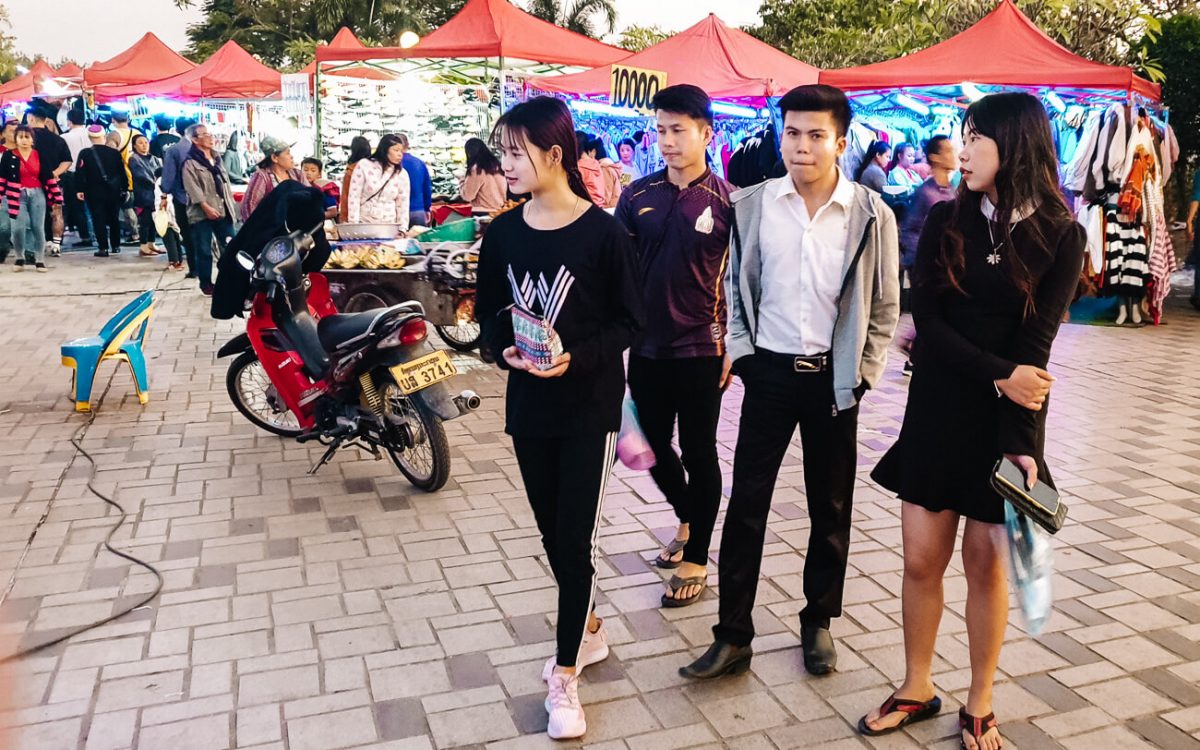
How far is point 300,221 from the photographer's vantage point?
5.59m

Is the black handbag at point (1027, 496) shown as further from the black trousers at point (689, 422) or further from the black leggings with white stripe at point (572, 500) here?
the black trousers at point (689, 422)

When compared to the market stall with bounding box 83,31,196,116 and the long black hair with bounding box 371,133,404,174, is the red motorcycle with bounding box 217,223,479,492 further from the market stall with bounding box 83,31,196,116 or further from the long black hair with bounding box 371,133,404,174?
the market stall with bounding box 83,31,196,116

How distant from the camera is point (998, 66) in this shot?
1018 centimetres

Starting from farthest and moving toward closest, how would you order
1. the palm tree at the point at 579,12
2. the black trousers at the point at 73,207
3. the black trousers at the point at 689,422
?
the palm tree at the point at 579,12, the black trousers at the point at 73,207, the black trousers at the point at 689,422

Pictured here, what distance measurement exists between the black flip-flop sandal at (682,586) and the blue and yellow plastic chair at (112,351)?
14.4 ft

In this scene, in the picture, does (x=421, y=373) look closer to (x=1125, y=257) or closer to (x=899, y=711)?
(x=899, y=711)

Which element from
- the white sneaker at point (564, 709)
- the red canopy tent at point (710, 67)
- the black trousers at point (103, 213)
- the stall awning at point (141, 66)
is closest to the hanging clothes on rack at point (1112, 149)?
the red canopy tent at point (710, 67)

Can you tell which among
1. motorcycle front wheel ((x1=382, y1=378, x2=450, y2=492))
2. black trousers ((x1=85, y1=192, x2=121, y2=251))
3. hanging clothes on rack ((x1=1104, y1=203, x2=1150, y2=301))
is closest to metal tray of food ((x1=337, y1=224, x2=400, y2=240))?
motorcycle front wheel ((x1=382, y1=378, x2=450, y2=492))

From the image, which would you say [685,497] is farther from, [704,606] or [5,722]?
[5,722]

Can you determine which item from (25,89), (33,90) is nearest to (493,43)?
(33,90)

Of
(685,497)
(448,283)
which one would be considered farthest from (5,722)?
(448,283)

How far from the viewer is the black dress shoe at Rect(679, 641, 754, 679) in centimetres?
327

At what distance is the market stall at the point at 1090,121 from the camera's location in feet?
32.4

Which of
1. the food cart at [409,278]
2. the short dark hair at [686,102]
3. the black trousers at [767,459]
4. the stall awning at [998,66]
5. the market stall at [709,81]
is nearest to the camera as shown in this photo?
the black trousers at [767,459]
